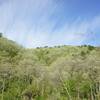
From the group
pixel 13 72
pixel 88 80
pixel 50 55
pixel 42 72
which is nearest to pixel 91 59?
pixel 88 80

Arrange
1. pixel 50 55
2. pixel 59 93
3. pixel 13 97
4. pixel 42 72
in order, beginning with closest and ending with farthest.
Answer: pixel 13 97 < pixel 59 93 < pixel 42 72 < pixel 50 55

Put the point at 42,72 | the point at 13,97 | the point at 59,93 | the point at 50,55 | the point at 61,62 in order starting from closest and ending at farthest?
the point at 13,97, the point at 59,93, the point at 42,72, the point at 61,62, the point at 50,55

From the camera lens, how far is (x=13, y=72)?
6406 cm

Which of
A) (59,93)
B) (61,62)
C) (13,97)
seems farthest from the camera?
(61,62)

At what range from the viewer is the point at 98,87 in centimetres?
6312

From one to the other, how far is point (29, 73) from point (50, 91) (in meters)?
6.74

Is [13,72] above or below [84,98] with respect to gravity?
above

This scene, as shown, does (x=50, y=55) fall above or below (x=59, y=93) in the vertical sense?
above

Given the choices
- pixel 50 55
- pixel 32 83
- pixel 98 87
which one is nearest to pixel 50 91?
pixel 32 83

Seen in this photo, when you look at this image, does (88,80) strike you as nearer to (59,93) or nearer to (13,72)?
(59,93)

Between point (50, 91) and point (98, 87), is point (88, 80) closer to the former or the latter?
point (98, 87)

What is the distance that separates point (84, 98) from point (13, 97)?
593 inches

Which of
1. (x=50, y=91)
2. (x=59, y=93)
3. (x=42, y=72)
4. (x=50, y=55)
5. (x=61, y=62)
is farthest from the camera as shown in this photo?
(x=50, y=55)

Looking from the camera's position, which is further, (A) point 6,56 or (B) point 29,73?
(B) point 29,73
